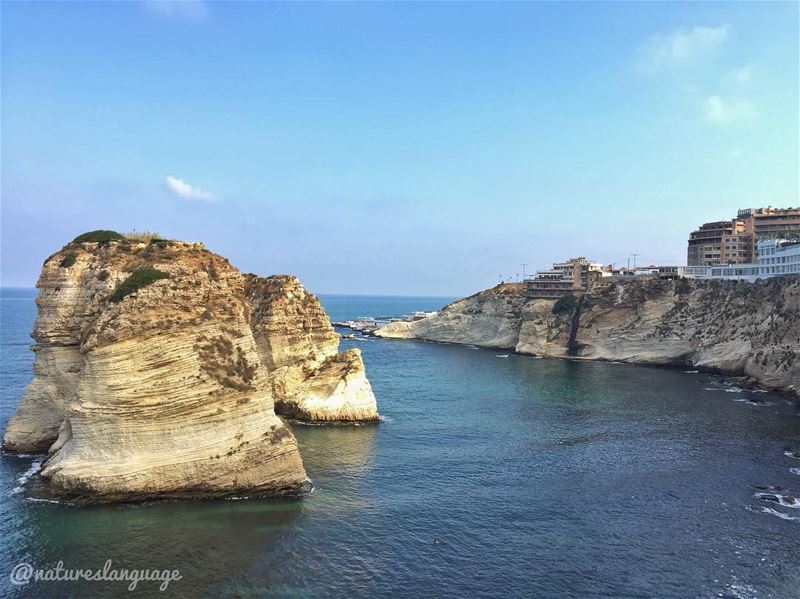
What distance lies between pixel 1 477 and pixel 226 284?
19.6 meters

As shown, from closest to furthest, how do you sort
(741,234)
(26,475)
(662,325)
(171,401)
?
(171,401) < (26,475) < (662,325) < (741,234)

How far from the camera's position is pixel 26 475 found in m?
37.0

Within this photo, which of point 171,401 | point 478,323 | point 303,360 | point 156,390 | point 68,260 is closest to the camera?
point 156,390

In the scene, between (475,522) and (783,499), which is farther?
(783,499)

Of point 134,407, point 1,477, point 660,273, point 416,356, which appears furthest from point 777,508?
point 660,273

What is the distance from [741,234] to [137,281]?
131996 mm

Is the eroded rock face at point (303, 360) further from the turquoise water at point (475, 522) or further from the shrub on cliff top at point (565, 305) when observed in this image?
the shrub on cliff top at point (565, 305)

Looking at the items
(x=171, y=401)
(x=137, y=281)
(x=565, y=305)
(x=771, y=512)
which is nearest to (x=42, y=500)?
(x=171, y=401)

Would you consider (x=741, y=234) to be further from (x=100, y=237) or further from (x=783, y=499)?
(x=100, y=237)

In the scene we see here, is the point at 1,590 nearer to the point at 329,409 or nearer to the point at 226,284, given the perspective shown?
the point at 226,284

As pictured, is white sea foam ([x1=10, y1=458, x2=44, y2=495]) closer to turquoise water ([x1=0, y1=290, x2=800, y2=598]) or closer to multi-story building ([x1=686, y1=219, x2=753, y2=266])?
turquoise water ([x1=0, y1=290, x2=800, y2=598])

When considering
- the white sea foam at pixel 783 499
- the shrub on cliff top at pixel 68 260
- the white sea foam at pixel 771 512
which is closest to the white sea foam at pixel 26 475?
the shrub on cliff top at pixel 68 260

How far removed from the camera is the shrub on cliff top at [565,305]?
12688cm

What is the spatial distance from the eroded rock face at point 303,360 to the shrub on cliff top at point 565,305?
257 feet
